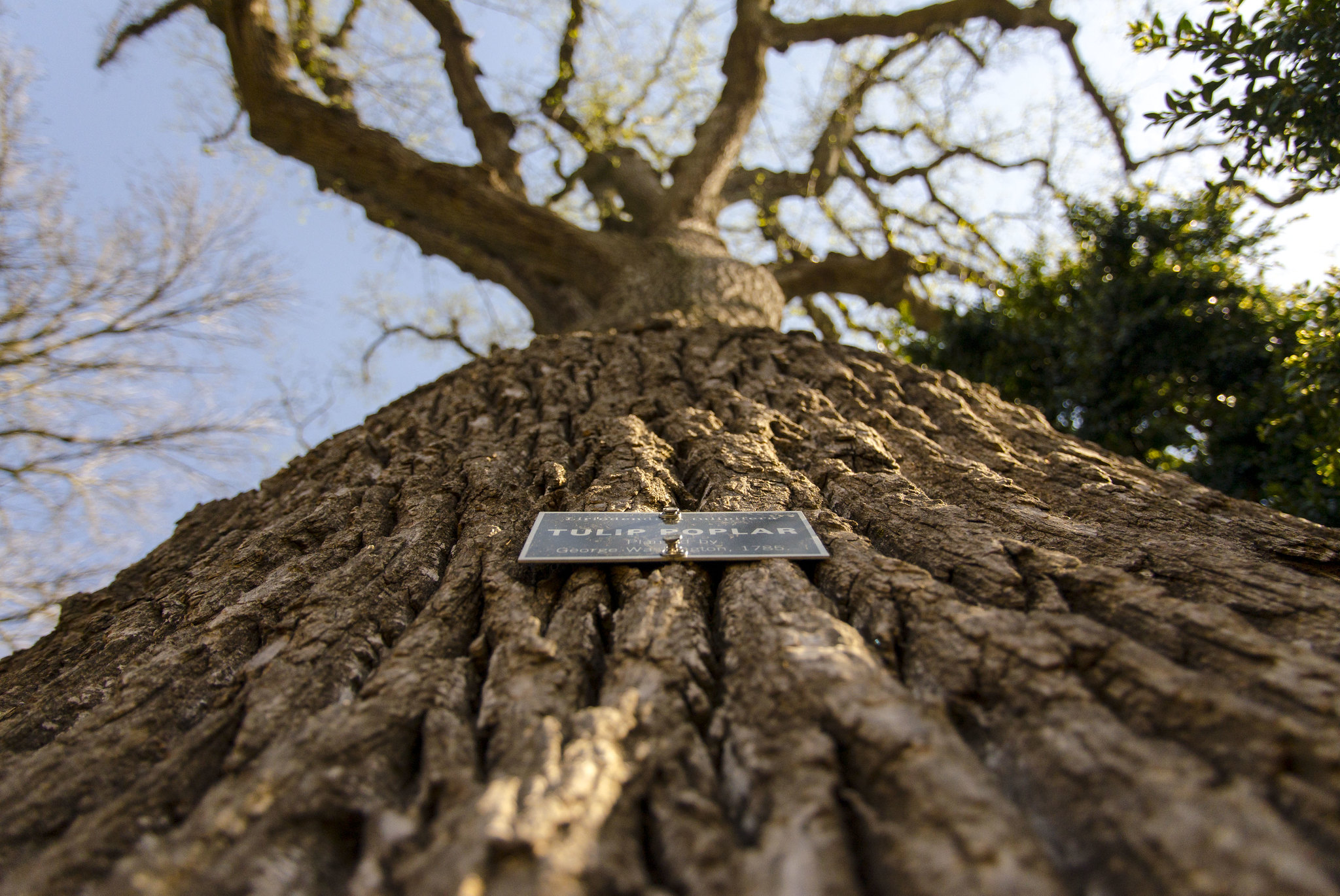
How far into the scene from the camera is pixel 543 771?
0.94m

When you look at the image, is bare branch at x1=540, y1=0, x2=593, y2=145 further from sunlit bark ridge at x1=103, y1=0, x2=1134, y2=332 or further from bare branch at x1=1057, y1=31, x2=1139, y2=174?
bare branch at x1=1057, y1=31, x2=1139, y2=174

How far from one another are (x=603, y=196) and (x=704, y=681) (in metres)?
7.28

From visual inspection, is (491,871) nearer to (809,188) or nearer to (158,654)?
(158,654)

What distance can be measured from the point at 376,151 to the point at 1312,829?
559cm

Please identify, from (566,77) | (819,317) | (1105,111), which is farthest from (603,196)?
(1105,111)

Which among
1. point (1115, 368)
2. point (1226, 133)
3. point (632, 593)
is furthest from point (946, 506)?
point (1115, 368)

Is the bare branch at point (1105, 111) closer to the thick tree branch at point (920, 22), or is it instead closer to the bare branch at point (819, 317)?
the thick tree branch at point (920, 22)

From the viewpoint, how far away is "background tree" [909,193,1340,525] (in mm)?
3545

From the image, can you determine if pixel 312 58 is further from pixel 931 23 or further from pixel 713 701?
pixel 713 701

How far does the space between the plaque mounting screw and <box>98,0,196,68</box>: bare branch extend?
26.1ft

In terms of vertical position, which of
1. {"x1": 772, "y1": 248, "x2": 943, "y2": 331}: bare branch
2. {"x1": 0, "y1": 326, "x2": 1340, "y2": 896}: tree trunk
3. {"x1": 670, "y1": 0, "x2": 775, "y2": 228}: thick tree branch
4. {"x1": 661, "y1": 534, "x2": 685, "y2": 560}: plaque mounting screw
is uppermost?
{"x1": 670, "y1": 0, "x2": 775, "y2": 228}: thick tree branch

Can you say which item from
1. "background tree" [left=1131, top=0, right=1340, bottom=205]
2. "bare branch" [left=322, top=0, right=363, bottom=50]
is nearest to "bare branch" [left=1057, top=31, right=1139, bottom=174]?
"background tree" [left=1131, top=0, right=1340, bottom=205]

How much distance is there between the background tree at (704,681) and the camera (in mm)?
820

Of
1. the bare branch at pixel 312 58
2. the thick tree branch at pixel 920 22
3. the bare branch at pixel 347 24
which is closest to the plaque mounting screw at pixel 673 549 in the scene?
the bare branch at pixel 312 58
